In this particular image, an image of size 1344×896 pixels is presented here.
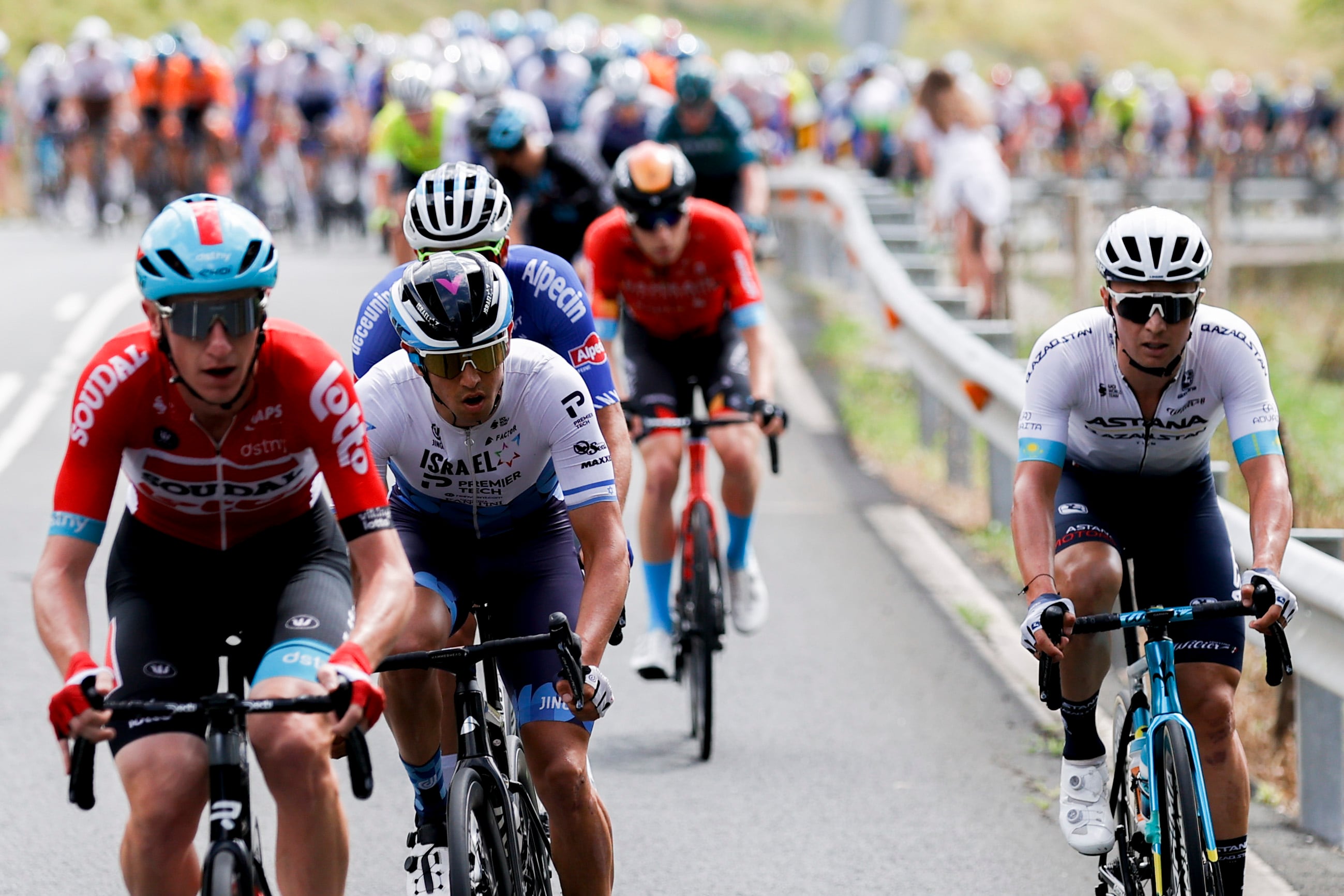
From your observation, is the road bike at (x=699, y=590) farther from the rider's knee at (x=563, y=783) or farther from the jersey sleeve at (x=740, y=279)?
the rider's knee at (x=563, y=783)

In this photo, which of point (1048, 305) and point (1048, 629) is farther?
point (1048, 305)

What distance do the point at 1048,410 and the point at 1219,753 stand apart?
1040 mm

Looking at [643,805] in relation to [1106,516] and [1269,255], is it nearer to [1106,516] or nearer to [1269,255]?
[1106,516]

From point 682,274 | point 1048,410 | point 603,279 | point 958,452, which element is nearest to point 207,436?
point 1048,410

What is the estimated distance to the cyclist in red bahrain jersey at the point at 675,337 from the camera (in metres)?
7.48

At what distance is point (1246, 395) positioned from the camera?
5.02 metres

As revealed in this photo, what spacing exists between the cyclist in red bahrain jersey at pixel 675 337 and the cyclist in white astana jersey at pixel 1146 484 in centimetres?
240

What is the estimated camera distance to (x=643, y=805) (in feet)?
21.0

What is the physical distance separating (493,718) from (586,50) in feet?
65.5

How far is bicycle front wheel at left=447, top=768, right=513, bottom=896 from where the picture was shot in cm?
414

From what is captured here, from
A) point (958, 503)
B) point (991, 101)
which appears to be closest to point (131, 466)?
point (958, 503)

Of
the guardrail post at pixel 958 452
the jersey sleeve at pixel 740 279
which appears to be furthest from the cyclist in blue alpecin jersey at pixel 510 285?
the guardrail post at pixel 958 452

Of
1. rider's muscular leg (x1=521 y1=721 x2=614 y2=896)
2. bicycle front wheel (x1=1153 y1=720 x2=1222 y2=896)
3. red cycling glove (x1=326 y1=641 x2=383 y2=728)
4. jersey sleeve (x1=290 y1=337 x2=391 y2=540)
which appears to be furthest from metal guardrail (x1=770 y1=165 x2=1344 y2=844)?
red cycling glove (x1=326 y1=641 x2=383 y2=728)

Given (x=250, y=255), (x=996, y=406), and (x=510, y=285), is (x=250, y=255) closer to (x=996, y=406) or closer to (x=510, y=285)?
(x=510, y=285)
